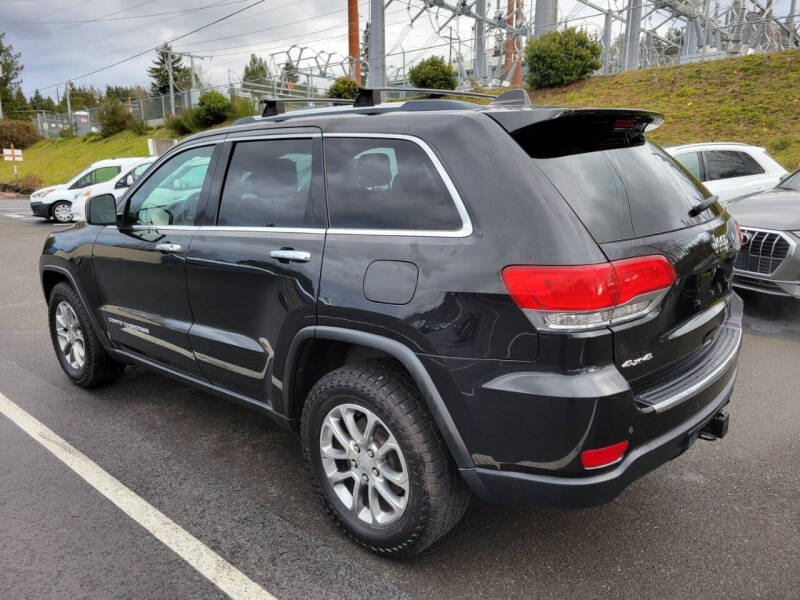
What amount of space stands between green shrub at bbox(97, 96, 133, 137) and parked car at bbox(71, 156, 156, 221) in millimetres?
26799

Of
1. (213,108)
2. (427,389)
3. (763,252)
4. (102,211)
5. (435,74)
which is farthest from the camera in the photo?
(213,108)

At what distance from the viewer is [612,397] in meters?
2.03

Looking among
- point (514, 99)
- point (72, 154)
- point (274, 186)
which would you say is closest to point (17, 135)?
point (72, 154)

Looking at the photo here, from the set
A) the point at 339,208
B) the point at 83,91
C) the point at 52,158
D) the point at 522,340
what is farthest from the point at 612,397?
the point at 83,91

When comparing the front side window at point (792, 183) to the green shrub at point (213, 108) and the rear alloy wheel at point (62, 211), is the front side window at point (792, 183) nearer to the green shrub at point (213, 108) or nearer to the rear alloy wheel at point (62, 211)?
the rear alloy wheel at point (62, 211)

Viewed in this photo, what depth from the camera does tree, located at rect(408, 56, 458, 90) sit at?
23.8m

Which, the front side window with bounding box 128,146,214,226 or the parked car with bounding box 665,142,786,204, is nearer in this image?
the front side window with bounding box 128,146,214,226

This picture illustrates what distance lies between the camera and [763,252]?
5.74 metres

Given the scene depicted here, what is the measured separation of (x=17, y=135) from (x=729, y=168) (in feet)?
190

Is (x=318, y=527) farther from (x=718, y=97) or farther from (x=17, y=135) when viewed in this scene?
(x=17, y=135)

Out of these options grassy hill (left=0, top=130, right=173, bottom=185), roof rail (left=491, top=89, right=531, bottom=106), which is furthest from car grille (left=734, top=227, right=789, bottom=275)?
grassy hill (left=0, top=130, right=173, bottom=185)

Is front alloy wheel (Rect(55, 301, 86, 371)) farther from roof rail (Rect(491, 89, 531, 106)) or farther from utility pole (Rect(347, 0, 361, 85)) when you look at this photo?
utility pole (Rect(347, 0, 361, 85))

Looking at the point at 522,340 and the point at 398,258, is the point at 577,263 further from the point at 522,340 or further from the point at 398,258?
the point at 398,258

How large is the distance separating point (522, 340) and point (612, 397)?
34 cm
